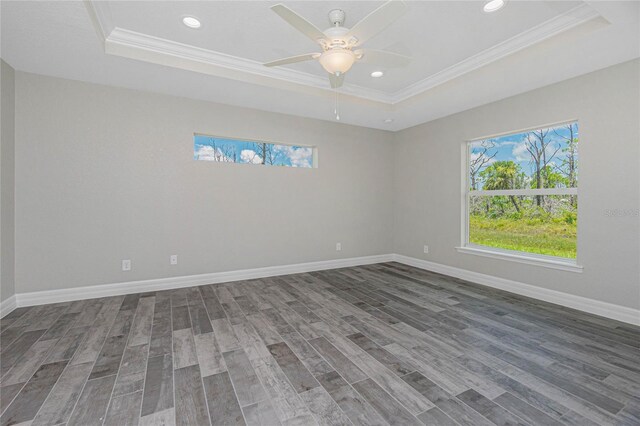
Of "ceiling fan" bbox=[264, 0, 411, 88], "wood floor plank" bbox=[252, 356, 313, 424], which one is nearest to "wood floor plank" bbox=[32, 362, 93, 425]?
"wood floor plank" bbox=[252, 356, 313, 424]

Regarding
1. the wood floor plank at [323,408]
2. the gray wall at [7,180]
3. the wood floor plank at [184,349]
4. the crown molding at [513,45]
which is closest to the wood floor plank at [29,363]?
the wood floor plank at [184,349]

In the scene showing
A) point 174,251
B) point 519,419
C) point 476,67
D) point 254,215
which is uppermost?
point 476,67

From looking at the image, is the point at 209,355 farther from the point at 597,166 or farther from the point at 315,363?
the point at 597,166

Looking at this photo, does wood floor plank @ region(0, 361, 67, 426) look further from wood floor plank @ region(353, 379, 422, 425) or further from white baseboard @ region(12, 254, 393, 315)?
wood floor plank @ region(353, 379, 422, 425)

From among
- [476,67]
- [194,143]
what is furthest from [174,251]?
[476,67]

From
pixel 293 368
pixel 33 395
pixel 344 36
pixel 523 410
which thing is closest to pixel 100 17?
pixel 344 36

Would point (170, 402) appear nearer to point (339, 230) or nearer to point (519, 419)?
point (519, 419)

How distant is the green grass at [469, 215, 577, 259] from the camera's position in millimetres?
3340

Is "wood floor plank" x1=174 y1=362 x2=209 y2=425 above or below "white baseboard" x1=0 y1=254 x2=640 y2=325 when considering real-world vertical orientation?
below

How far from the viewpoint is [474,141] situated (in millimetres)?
4312

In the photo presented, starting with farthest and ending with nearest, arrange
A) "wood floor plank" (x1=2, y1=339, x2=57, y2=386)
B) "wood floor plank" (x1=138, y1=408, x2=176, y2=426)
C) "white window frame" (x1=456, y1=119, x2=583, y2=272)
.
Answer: "white window frame" (x1=456, y1=119, x2=583, y2=272)
"wood floor plank" (x1=2, y1=339, x2=57, y2=386)
"wood floor plank" (x1=138, y1=408, x2=176, y2=426)

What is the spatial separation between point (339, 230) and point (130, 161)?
3.17m

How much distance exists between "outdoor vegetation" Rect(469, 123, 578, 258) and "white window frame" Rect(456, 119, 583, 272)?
0.9 inches

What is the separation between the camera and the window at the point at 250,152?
3998 mm
